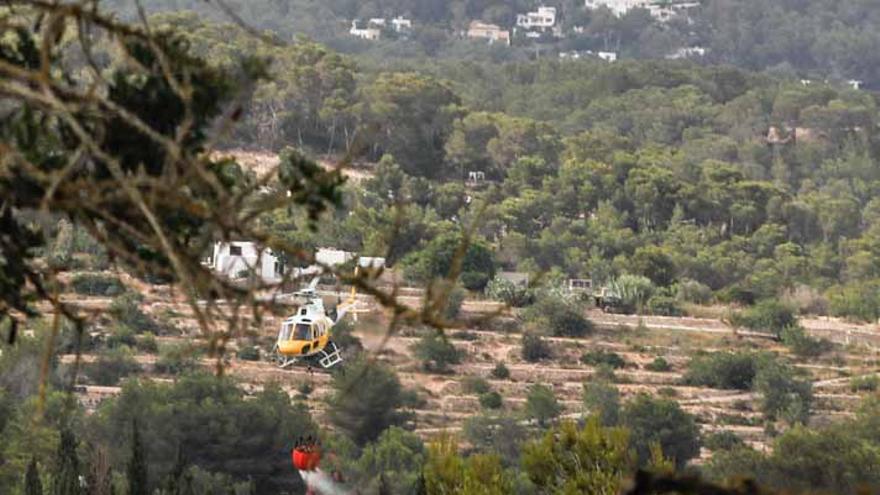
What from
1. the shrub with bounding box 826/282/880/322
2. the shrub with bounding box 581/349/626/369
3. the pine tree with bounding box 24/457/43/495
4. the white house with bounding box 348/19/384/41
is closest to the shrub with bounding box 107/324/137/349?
the shrub with bounding box 581/349/626/369

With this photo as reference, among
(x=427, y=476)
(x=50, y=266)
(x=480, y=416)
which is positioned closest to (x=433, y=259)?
(x=480, y=416)

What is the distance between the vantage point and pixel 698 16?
105 metres

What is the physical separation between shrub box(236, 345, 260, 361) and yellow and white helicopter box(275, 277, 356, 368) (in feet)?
0.88

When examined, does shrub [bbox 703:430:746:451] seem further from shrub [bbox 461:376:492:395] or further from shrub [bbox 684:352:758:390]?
shrub [bbox 684:352:758:390]

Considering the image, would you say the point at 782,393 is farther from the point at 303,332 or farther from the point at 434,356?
the point at 303,332

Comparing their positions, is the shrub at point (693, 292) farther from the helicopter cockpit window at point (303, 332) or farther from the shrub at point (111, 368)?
the shrub at point (111, 368)

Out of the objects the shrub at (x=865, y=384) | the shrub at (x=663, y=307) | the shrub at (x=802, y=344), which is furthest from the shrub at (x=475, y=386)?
the shrub at (x=663, y=307)

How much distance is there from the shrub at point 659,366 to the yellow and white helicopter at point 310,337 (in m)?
4.15

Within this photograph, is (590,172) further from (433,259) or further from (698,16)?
(698,16)

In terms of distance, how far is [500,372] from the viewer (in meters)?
30.1

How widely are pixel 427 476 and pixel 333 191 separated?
11.5m

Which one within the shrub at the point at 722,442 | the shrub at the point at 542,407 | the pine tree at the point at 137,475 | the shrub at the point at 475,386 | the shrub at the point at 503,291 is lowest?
the shrub at the point at 475,386

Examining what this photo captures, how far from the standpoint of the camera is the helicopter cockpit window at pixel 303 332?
93.9ft

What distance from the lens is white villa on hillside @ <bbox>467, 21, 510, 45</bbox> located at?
319 ft
